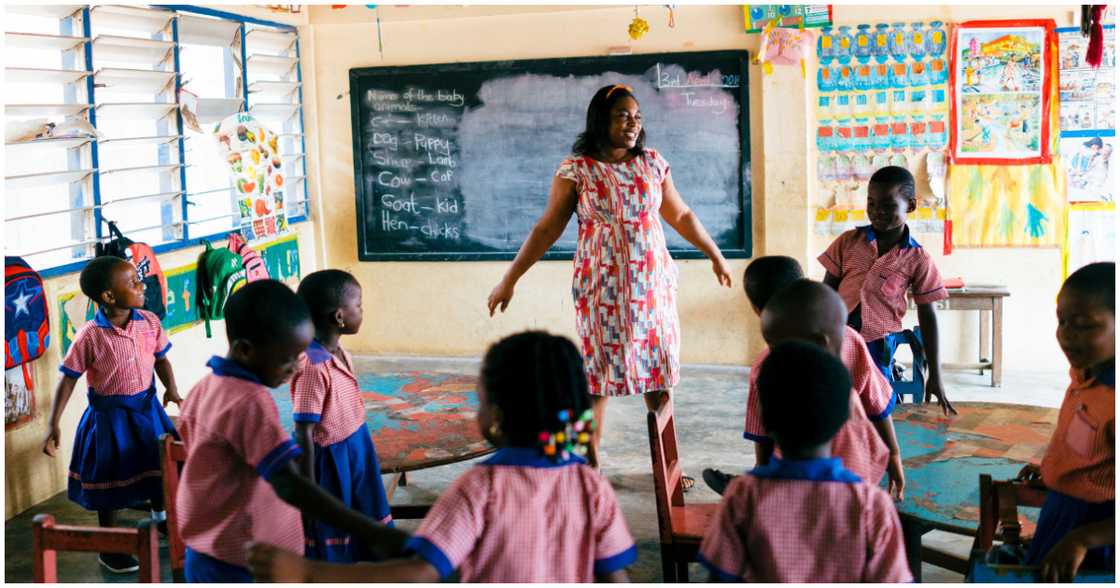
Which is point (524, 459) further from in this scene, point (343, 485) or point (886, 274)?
point (886, 274)

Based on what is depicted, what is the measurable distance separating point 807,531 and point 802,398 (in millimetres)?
204

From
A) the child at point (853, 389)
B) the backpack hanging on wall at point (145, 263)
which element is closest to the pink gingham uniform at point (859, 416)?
the child at point (853, 389)

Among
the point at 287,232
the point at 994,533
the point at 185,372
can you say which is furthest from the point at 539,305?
the point at 994,533

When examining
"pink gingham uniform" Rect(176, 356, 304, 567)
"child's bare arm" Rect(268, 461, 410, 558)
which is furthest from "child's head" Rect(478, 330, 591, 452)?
"pink gingham uniform" Rect(176, 356, 304, 567)

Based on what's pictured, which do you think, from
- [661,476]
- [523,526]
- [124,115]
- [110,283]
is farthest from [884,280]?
[124,115]

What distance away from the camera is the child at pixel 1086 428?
2.00 meters

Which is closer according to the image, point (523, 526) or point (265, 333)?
point (523, 526)

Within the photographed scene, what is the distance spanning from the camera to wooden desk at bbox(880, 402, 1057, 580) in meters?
2.36

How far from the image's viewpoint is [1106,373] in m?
2.03

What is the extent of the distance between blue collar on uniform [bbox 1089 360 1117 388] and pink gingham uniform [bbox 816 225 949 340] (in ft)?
4.94

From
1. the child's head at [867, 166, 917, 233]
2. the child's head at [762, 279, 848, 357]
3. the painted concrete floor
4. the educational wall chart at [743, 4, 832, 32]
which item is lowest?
the painted concrete floor

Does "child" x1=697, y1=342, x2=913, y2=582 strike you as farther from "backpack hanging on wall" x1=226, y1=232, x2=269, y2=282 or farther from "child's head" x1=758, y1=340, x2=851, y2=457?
"backpack hanging on wall" x1=226, y1=232, x2=269, y2=282

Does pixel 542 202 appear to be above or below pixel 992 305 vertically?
above

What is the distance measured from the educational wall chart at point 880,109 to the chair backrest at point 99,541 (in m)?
4.92
